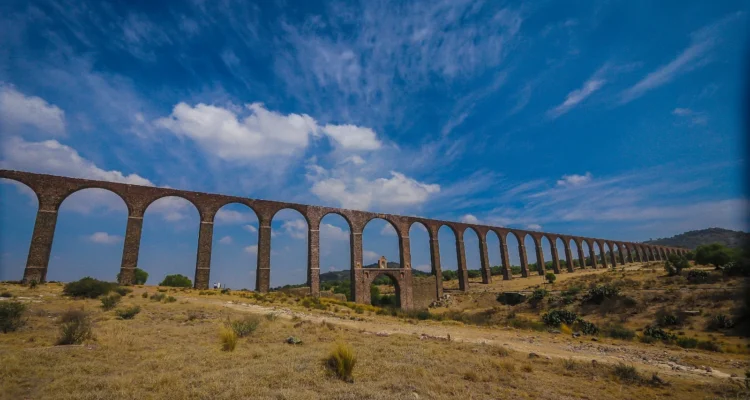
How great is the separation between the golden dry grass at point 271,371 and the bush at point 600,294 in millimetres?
16445

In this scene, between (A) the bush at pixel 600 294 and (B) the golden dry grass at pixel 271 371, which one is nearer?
(B) the golden dry grass at pixel 271 371

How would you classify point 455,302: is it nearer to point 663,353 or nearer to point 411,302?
point 411,302

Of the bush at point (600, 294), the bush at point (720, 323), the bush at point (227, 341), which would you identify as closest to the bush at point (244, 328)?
the bush at point (227, 341)

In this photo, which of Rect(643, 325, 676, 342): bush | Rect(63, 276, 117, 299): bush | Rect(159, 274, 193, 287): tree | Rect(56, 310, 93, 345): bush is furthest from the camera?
Rect(159, 274, 193, 287): tree

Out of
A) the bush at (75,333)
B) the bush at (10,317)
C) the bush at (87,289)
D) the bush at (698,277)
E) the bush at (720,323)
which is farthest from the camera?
the bush at (698,277)

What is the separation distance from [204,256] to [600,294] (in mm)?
27267

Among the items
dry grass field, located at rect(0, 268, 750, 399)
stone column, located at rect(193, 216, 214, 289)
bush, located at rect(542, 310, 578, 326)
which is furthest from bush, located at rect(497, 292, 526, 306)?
stone column, located at rect(193, 216, 214, 289)

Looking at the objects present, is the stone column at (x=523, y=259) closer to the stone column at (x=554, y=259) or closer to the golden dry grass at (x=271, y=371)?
the stone column at (x=554, y=259)

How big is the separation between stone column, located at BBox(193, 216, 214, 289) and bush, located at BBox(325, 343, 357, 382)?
20.9m

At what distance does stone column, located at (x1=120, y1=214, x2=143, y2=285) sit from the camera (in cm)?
2206

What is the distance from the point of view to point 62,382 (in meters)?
5.41

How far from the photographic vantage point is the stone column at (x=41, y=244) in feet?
64.3

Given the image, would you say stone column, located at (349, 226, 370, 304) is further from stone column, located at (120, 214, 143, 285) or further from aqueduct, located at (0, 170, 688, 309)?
stone column, located at (120, 214, 143, 285)

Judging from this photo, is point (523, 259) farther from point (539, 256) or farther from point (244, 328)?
point (244, 328)
